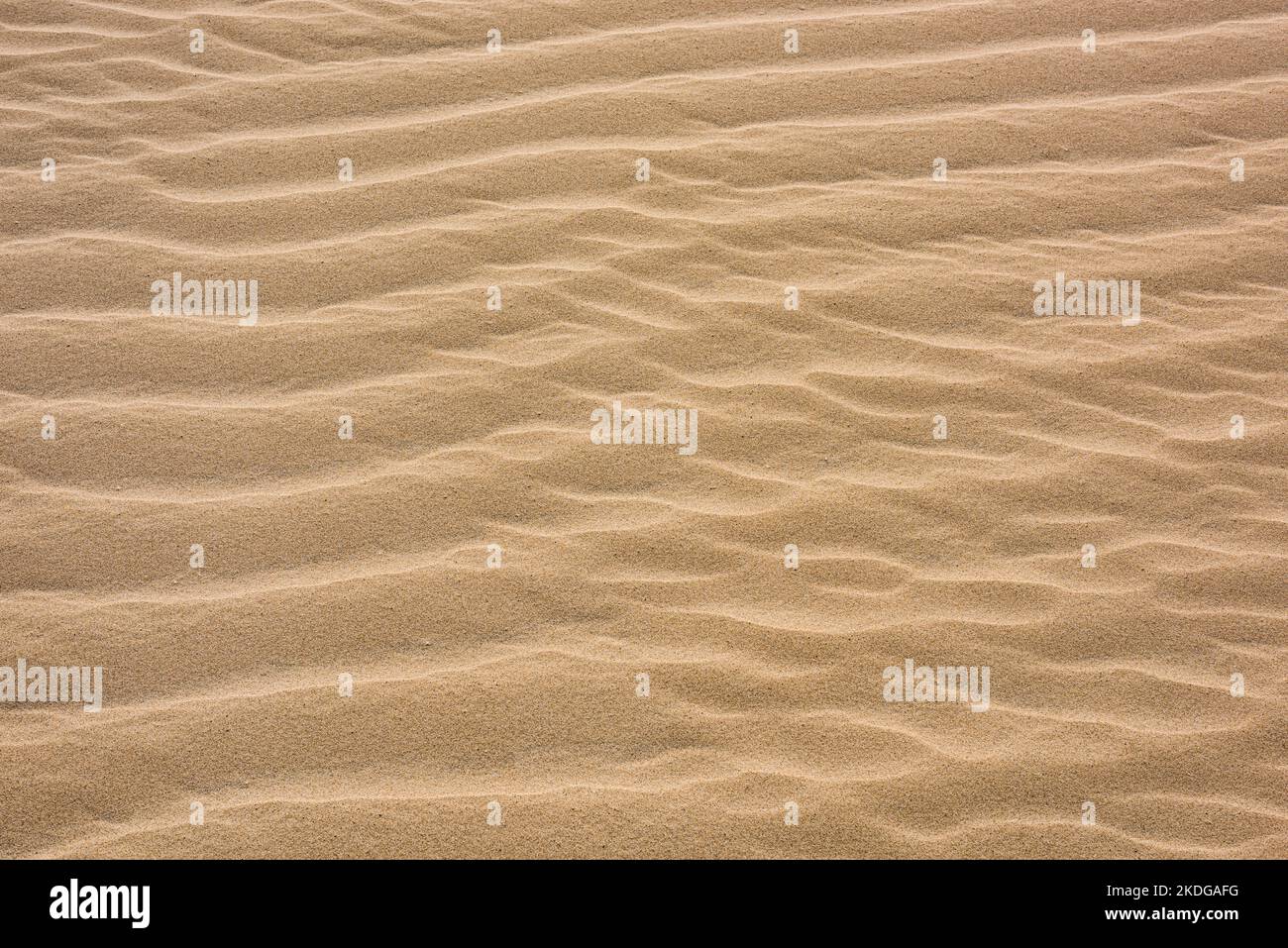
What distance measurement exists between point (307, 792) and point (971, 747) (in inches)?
84.6

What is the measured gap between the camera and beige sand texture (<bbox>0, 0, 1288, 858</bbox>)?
301cm

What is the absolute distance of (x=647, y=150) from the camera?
4.01 m

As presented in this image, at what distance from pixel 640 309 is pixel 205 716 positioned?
211 centimetres

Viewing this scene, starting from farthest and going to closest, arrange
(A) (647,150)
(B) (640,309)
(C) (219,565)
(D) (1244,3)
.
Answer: (D) (1244,3) < (A) (647,150) < (B) (640,309) < (C) (219,565)

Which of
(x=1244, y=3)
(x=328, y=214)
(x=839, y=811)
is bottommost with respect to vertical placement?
(x=839, y=811)

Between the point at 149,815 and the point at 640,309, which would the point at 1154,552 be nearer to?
the point at 640,309

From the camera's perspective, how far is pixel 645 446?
3.44m

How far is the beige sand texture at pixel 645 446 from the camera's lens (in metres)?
3.01

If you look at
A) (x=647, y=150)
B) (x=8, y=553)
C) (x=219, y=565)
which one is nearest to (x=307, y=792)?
(x=219, y=565)

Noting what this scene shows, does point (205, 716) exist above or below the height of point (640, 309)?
below

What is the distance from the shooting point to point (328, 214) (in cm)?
387

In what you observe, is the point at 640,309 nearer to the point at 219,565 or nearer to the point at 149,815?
the point at 219,565

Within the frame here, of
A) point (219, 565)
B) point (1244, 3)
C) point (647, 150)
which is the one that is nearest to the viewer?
point (219, 565)

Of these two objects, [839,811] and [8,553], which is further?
[8,553]
